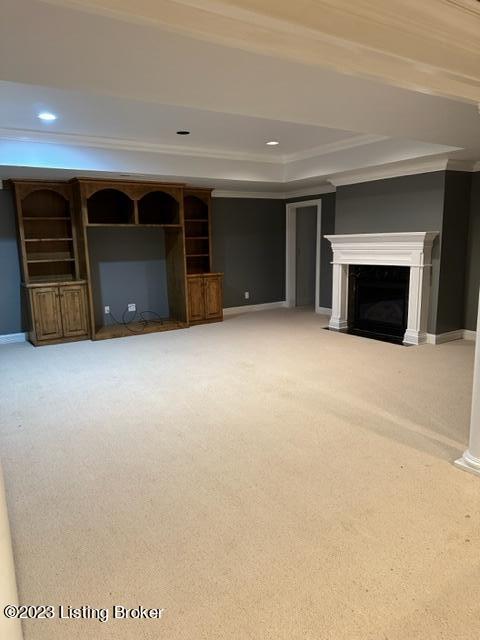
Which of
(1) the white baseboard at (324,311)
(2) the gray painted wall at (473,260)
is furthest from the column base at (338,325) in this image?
(2) the gray painted wall at (473,260)

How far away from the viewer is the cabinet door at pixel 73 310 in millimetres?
6066

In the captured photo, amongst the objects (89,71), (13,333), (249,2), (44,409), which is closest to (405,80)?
(249,2)

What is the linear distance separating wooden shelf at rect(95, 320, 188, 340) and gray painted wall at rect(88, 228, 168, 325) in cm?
24

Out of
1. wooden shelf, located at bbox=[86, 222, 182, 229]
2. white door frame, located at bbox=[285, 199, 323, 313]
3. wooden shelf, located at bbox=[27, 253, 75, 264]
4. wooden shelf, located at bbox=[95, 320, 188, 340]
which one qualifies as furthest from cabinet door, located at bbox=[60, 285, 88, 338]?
white door frame, located at bbox=[285, 199, 323, 313]

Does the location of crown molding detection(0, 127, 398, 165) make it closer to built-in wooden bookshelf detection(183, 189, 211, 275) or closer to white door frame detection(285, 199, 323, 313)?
built-in wooden bookshelf detection(183, 189, 211, 275)

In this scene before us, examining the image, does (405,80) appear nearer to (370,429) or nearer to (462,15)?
(462,15)

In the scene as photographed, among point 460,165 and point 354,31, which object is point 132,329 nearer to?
point 460,165

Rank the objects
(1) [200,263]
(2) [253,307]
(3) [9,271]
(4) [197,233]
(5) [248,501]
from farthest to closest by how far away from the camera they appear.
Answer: (2) [253,307]
(1) [200,263]
(4) [197,233]
(3) [9,271]
(5) [248,501]

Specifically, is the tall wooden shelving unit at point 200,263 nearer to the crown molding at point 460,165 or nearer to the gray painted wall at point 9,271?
the gray painted wall at point 9,271

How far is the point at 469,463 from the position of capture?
8.79 feet

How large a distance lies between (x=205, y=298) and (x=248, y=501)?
16.4 ft

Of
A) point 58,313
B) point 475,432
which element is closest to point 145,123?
point 58,313

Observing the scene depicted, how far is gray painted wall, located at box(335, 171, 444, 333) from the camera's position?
17.9 ft

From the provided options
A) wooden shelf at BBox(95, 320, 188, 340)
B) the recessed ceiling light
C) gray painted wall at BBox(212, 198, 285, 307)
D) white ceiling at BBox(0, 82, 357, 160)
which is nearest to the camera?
white ceiling at BBox(0, 82, 357, 160)
